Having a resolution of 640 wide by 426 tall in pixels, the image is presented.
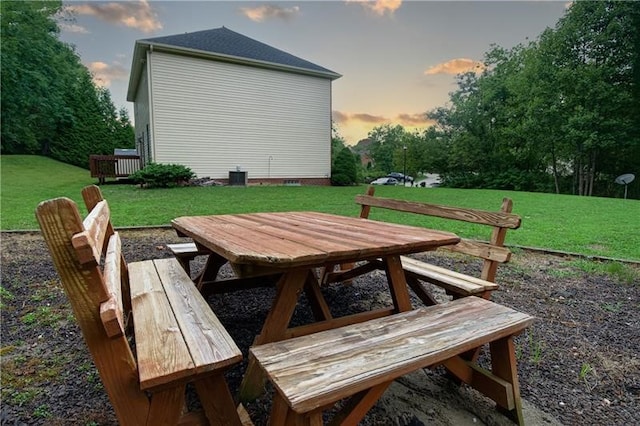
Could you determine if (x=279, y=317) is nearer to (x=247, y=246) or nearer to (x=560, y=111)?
(x=247, y=246)

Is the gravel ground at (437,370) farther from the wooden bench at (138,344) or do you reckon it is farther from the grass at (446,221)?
the grass at (446,221)

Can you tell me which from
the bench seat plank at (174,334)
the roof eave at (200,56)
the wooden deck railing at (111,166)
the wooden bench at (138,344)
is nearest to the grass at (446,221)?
the wooden deck railing at (111,166)

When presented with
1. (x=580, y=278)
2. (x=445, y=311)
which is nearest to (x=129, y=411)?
(x=445, y=311)

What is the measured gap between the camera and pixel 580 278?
3451mm

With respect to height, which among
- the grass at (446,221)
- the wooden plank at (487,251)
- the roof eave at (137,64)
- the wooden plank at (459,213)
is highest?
the roof eave at (137,64)

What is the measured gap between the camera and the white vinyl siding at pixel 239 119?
1277 centimetres

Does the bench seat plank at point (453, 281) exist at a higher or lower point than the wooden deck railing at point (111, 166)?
lower

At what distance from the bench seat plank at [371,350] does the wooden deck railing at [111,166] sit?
13.8 meters

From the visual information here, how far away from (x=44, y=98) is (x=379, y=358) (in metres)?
26.6

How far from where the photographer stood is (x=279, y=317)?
1.58 meters

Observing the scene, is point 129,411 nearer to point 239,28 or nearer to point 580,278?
point 580,278

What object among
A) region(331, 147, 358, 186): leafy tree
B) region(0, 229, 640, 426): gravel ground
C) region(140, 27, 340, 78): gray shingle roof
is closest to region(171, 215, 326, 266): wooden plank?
region(0, 229, 640, 426): gravel ground

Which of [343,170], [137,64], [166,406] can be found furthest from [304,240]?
[137,64]

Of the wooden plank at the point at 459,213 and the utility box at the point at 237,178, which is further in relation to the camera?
the utility box at the point at 237,178
